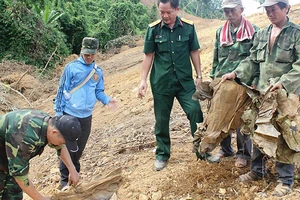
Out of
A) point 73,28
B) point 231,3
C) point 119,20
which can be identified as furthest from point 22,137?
point 119,20

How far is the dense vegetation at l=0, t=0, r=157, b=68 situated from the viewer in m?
13.5

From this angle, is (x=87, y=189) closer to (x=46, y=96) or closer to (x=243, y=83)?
(x=243, y=83)

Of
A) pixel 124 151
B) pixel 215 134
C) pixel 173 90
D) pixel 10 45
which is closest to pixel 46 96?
pixel 10 45

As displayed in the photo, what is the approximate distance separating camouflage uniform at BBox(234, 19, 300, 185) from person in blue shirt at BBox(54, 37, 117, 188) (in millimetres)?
1427

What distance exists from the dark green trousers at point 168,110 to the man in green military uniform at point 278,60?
560mm

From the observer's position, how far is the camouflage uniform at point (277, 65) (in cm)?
264

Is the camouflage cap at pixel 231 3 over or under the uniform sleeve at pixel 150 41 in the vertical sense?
over

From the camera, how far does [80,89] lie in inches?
134

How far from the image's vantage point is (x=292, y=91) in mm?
2629

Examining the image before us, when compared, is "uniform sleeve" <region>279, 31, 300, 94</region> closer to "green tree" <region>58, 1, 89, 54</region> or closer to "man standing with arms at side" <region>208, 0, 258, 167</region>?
"man standing with arms at side" <region>208, 0, 258, 167</region>

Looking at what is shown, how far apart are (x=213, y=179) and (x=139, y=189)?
0.70 m

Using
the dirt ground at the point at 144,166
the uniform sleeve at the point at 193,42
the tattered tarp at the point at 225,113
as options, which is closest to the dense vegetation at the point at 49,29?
the dirt ground at the point at 144,166

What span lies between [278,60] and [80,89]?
5.98 feet

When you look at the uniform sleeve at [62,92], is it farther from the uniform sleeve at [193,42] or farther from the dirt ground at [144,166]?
the uniform sleeve at [193,42]
